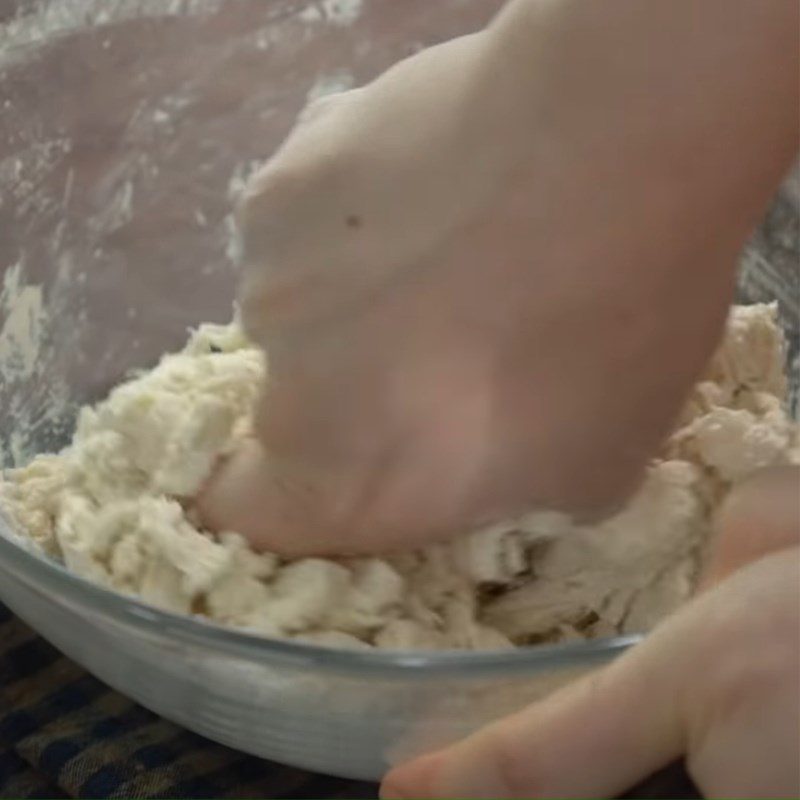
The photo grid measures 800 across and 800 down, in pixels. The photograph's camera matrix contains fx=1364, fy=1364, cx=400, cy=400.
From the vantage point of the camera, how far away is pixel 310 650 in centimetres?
45

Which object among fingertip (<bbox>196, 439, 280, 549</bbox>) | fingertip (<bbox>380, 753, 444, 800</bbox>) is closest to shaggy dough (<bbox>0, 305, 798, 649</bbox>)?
fingertip (<bbox>196, 439, 280, 549</bbox>)

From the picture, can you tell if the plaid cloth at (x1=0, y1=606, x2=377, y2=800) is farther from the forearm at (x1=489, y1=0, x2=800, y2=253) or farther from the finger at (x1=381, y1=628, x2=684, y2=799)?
the forearm at (x1=489, y1=0, x2=800, y2=253)

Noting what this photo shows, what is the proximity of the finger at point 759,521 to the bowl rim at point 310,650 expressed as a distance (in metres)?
0.04

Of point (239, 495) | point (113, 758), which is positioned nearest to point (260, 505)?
point (239, 495)

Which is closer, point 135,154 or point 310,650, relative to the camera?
point 310,650

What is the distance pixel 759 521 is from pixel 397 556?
186mm

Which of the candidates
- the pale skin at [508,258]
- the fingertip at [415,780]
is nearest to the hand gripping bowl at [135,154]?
the pale skin at [508,258]

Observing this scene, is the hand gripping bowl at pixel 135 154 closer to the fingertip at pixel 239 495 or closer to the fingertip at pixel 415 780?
the fingertip at pixel 239 495

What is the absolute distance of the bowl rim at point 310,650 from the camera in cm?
44

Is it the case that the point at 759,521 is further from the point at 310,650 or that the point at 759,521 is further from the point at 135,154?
the point at 135,154

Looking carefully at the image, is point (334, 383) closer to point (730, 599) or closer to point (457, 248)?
point (457, 248)

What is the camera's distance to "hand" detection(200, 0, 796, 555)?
46 centimetres

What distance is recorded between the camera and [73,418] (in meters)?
0.77

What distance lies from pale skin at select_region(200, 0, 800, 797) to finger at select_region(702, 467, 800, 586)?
3.2 inches
